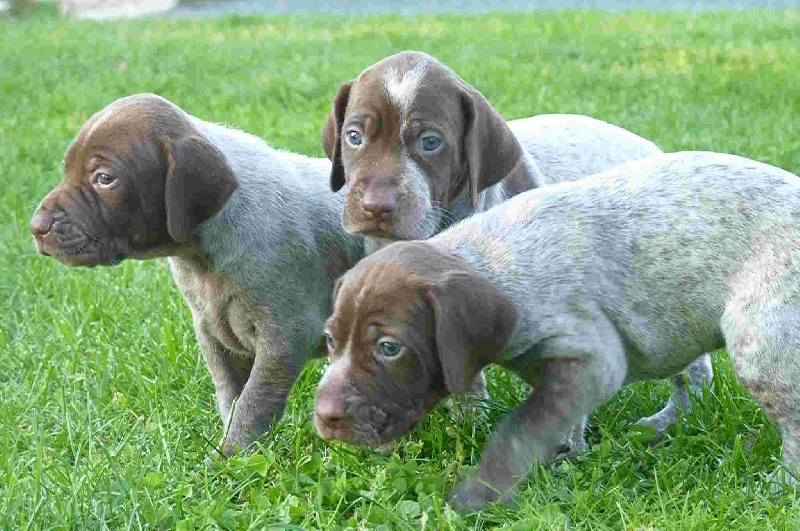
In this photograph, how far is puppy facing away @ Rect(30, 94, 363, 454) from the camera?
15.9 feet

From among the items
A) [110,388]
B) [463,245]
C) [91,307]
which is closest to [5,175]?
[91,307]

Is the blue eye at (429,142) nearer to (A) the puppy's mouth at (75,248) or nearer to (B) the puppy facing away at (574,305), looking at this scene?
(B) the puppy facing away at (574,305)

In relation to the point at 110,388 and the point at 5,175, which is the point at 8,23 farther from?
the point at 110,388

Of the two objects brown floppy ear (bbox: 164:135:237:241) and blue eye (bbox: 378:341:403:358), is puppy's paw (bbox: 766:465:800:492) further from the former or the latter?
brown floppy ear (bbox: 164:135:237:241)

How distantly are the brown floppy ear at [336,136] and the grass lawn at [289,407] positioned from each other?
0.93 meters

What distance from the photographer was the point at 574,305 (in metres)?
4.52

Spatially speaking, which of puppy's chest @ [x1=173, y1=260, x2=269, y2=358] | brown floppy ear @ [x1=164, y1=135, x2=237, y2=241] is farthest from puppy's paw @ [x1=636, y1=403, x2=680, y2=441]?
brown floppy ear @ [x1=164, y1=135, x2=237, y2=241]

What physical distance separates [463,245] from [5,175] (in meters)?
5.88

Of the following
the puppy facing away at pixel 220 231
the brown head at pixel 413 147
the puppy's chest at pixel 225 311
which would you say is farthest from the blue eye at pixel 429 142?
the puppy's chest at pixel 225 311

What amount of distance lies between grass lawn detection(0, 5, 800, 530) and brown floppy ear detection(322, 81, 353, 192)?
93 centimetres

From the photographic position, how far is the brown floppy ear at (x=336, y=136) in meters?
5.50

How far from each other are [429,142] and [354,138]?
0.35 meters

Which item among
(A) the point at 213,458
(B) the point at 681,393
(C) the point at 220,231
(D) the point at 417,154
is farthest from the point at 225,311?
(B) the point at 681,393

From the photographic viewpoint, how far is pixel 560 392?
4.37m
